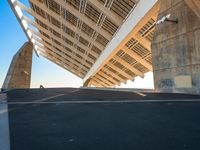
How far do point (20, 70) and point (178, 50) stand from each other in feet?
78.1

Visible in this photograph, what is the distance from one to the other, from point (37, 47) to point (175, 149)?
4685cm

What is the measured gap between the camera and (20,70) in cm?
2930

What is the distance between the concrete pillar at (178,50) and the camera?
31.6 feet

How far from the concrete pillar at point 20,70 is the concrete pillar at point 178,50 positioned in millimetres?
21678

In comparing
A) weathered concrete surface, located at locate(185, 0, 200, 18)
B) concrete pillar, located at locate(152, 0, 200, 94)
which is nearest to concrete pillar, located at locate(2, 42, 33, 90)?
concrete pillar, located at locate(152, 0, 200, 94)

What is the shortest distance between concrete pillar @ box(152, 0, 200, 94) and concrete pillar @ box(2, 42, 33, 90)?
21.7 metres

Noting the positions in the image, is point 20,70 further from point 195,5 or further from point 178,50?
point 195,5

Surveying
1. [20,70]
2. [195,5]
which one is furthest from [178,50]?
[20,70]

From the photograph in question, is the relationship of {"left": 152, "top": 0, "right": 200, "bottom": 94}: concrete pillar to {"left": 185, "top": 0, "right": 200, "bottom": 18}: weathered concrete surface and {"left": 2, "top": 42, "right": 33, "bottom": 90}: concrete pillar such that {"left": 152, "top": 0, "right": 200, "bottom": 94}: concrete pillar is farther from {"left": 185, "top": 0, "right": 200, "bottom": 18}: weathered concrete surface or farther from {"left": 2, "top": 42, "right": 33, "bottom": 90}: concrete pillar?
{"left": 2, "top": 42, "right": 33, "bottom": 90}: concrete pillar

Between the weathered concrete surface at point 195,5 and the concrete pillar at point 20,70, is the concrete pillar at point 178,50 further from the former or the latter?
the concrete pillar at point 20,70

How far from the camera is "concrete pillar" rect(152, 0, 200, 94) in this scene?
9.63m

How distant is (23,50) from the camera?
1178 inches

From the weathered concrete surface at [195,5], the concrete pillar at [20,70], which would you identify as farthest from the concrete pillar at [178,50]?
the concrete pillar at [20,70]

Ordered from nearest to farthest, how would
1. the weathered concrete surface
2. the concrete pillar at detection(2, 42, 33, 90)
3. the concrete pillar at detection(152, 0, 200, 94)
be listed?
the weathered concrete surface
the concrete pillar at detection(152, 0, 200, 94)
the concrete pillar at detection(2, 42, 33, 90)
